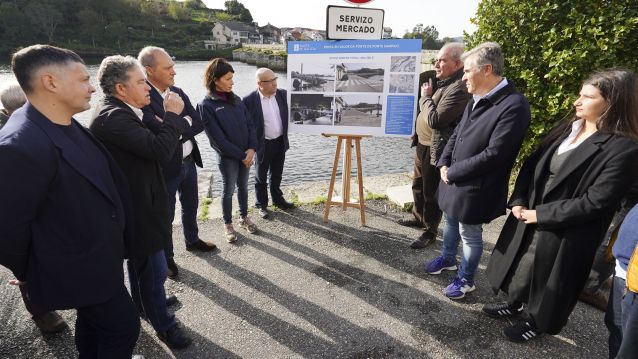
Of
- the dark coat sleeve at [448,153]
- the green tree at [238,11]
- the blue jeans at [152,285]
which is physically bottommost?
the blue jeans at [152,285]

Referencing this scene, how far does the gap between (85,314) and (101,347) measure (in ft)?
0.72

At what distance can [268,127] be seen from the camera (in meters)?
4.75

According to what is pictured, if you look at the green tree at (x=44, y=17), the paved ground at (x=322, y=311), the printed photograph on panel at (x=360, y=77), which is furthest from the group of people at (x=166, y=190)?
the green tree at (x=44, y=17)

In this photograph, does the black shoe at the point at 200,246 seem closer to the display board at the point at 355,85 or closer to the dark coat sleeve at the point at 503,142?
the display board at the point at 355,85

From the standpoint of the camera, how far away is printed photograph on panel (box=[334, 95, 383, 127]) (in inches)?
167

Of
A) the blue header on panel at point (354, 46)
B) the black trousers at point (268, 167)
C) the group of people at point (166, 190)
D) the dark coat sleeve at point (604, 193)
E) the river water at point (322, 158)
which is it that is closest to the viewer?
the group of people at point (166, 190)

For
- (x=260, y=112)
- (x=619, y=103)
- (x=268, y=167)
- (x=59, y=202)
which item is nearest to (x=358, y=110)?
(x=260, y=112)

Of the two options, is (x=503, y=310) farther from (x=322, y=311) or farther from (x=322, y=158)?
(x=322, y=158)

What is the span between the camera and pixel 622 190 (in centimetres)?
204

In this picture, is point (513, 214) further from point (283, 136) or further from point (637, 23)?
→ point (283, 136)

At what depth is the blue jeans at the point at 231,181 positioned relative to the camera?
13.6 ft

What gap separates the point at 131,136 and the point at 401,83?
A: 3.15 m

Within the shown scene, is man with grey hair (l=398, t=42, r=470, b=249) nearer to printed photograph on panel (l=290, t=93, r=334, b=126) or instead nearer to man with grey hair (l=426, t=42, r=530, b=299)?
man with grey hair (l=426, t=42, r=530, b=299)

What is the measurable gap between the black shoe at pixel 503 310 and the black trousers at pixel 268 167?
323cm
